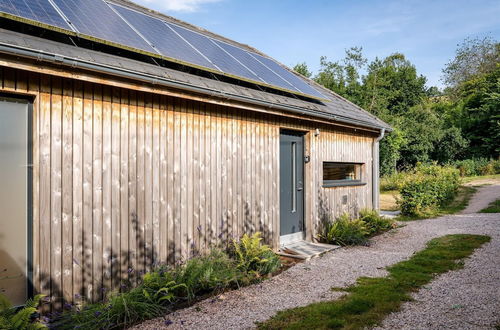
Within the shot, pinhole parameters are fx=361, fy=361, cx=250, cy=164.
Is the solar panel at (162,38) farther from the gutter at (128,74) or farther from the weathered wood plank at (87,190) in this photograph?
the weathered wood plank at (87,190)

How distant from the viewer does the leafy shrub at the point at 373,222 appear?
963 centimetres

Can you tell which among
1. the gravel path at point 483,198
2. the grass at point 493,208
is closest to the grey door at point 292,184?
the gravel path at point 483,198

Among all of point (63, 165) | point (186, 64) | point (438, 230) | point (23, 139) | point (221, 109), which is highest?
point (186, 64)

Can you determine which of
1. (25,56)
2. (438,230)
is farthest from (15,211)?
(438,230)

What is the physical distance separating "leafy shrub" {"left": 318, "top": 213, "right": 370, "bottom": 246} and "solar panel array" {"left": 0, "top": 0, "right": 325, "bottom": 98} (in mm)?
3074

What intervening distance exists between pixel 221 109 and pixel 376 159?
6795 millimetres

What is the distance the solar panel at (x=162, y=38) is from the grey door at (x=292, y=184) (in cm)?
269

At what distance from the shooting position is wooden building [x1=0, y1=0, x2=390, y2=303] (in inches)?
150

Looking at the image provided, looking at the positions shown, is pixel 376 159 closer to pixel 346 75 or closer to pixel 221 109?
pixel 221 109

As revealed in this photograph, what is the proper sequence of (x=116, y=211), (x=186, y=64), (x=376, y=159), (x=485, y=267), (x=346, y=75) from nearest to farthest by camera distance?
(x=116, y=211)
(x=186, y=64)
(x=485, y=267)
(x=376, y=159)
(x=346, y=75)

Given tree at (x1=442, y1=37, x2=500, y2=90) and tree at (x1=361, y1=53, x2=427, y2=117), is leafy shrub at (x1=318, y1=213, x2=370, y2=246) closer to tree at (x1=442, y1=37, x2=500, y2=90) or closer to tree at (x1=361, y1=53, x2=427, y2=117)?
tree at (x1=361, y1=53, x2=427, y2=117)

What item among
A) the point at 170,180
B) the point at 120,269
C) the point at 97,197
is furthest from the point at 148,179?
the point at 120,269

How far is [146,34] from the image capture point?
5488 millimetres

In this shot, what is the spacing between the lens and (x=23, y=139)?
12.6 ft
